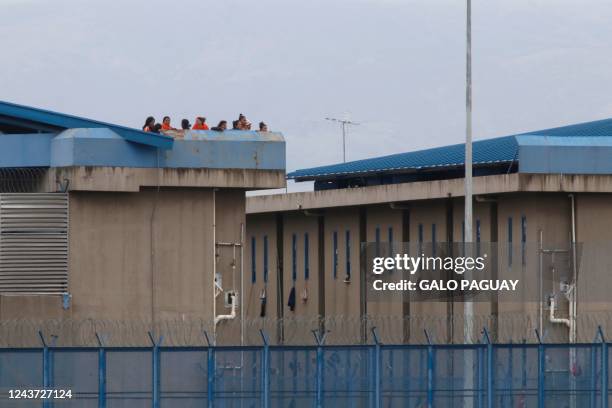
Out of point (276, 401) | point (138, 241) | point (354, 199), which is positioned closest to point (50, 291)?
point (138, 241)

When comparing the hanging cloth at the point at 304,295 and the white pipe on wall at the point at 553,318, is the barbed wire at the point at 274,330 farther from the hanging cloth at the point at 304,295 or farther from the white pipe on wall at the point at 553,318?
the hanging cloth at the point at 304,295

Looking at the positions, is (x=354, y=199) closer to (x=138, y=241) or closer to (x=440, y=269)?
(x=440, y=269)

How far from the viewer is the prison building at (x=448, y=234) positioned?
41.2 metres

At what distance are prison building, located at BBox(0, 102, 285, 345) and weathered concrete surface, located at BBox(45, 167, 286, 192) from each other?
2 cm

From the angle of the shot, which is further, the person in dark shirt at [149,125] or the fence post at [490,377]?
the person in dark shirt at [149,125]

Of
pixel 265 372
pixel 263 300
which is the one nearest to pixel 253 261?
pixel 263 300

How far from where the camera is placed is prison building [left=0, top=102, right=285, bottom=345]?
37.8 m

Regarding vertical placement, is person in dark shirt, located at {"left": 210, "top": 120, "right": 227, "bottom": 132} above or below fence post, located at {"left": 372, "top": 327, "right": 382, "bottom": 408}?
above

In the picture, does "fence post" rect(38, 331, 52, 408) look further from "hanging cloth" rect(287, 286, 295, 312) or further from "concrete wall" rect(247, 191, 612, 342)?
"hanging cloth" rect(287, 286, 295, 312)

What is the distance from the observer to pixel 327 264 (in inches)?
2163

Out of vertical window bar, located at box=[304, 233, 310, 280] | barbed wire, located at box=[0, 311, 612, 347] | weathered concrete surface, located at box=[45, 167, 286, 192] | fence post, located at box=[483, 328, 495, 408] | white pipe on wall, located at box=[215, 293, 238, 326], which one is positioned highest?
weathered concrete surface, located at box=[45, 167, 286, 192]

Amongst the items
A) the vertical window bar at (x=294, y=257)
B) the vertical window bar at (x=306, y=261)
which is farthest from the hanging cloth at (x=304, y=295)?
the vertical window bar at (x=294, y=257)

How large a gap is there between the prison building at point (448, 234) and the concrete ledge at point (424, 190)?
35 millimetres

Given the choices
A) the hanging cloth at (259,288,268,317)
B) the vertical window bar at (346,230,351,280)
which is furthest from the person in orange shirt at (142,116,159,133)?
the hanging cloth at (259,288,268,317)
